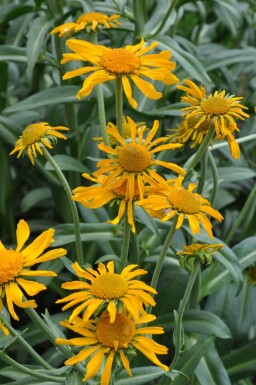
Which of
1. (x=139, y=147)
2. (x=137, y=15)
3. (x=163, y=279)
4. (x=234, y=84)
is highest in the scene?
(x=137, y=15)

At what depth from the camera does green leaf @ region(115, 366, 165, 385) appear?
841 mm

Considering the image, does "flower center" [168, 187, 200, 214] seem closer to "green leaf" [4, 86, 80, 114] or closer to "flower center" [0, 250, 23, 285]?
"flower center" [0, 250, 23, 285]

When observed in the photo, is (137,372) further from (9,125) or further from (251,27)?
(251,27)

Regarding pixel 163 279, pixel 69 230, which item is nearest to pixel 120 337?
pixel 69 230

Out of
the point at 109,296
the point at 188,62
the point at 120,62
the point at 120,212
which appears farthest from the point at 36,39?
the point at 109,296

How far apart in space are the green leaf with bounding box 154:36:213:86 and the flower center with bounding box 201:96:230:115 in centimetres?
43

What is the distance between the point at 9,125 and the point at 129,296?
0.79 metres

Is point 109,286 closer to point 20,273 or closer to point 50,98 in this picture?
point 20,273

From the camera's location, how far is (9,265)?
68cm

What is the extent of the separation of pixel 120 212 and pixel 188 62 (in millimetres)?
616

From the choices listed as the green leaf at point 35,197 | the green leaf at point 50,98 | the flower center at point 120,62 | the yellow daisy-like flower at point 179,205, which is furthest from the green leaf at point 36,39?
the yellow daisy-like flower at point 179,205

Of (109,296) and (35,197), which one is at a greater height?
(109,296)

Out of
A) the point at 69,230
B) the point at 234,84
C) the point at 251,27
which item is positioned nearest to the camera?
the point at 69,230

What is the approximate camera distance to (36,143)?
2.61 ft
